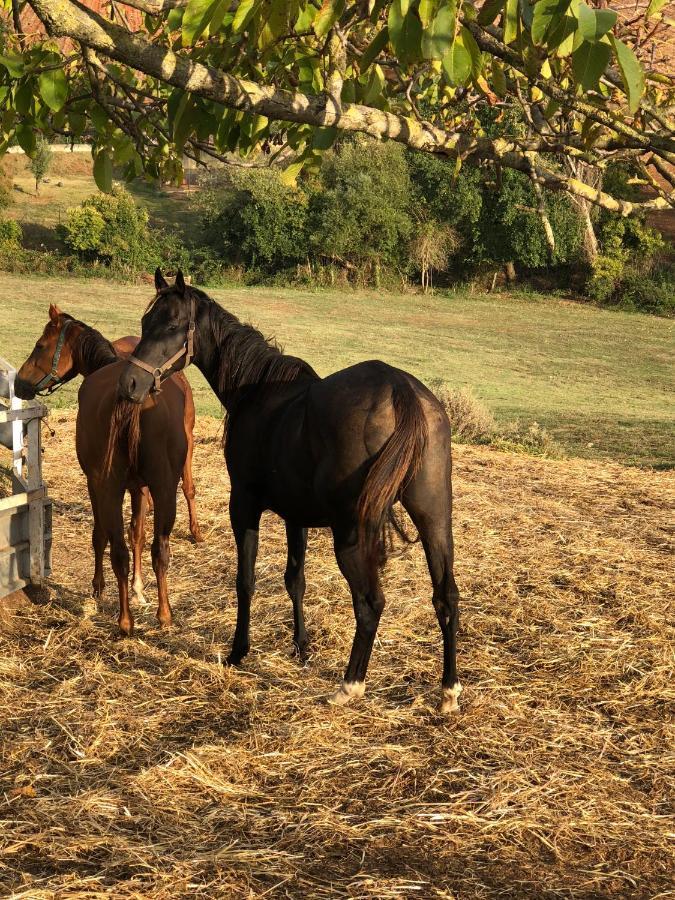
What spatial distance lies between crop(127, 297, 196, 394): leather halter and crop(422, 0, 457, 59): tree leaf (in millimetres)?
2538

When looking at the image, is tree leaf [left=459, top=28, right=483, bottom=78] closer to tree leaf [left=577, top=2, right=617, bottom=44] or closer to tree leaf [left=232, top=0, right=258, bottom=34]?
tree leaf [left=577, top=2, right=617, bottom=44]

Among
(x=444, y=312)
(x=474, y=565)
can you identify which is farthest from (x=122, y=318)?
(x=474, y=565)

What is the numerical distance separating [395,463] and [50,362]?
3.39 m

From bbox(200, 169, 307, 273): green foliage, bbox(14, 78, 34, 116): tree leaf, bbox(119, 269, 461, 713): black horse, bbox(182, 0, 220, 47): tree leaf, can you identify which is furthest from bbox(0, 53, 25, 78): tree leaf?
bbox(200, 169, 307, 273): green foliage

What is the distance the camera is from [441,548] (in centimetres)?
458

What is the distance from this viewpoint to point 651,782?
3.95 metres

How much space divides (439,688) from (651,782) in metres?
1.25

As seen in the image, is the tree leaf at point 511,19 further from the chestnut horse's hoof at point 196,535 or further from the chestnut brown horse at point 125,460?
the chestnut horse's hoof at point 196,535

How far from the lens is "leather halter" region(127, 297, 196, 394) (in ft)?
16.3

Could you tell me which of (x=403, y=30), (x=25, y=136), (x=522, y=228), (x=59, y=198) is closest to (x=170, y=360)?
(x=25, y=136)

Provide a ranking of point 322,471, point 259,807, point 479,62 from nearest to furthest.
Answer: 1. point 479,62
2. point 259,807
3. point 322,471

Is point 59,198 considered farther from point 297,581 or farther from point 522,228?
point 297,581

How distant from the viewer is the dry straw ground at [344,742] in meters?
3.26

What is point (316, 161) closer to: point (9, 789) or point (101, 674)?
point (101, 674)
